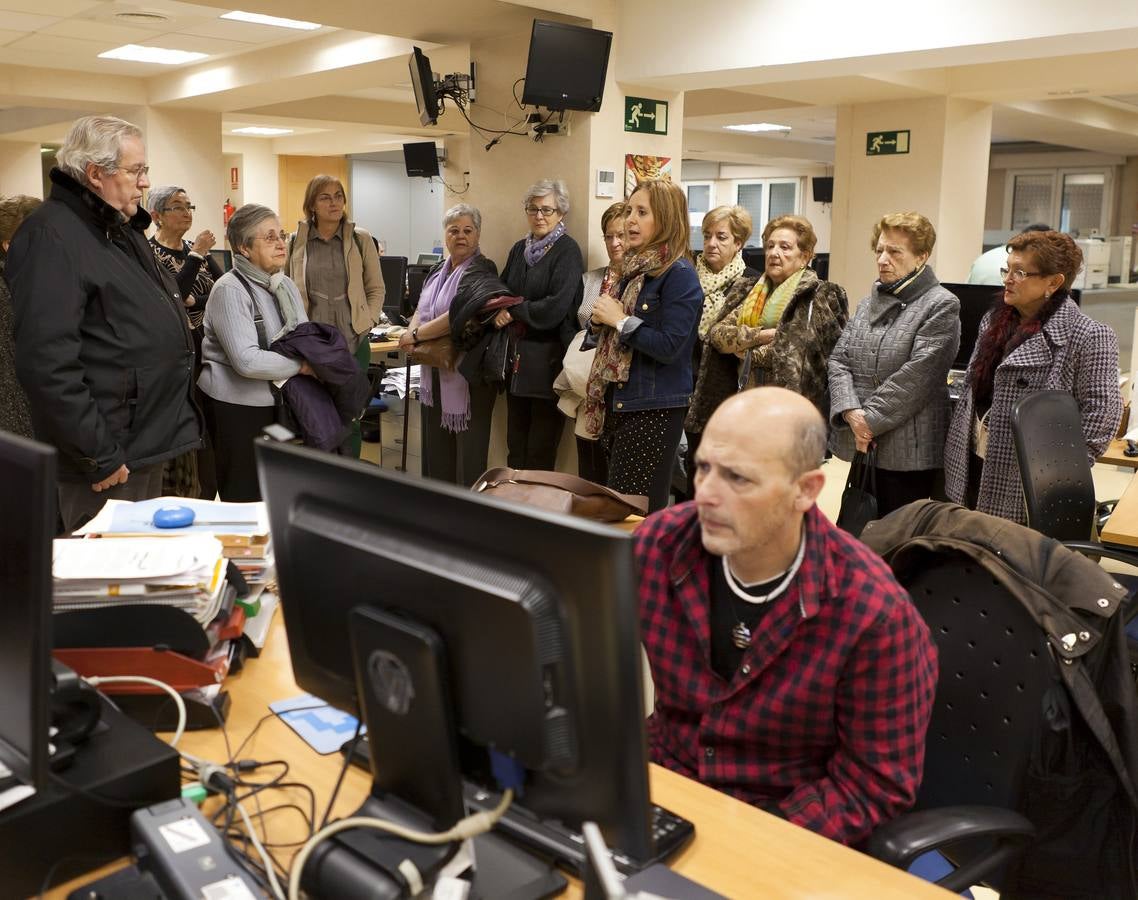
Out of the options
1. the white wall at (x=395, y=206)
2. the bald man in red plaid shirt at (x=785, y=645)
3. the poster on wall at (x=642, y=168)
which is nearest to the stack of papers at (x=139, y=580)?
the bald man in red plaid shirt at (x=785, y=645)

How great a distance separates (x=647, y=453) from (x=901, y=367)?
0.97m

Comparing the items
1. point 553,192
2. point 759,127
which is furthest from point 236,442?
point 759,127

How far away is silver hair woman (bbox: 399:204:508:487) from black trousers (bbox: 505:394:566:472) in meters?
0.13

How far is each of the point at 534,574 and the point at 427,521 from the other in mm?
144

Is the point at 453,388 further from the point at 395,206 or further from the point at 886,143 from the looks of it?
the point at 395,206

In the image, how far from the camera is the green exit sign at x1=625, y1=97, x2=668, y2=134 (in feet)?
17.7

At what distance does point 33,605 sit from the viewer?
3.58 feet

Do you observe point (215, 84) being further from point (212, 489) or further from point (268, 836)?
point (268, 836)

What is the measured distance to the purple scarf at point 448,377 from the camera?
500cm

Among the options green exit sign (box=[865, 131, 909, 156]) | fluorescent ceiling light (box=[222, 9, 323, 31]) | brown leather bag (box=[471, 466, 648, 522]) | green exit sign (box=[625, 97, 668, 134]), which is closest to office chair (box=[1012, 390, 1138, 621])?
brown leather bag (box=[471, 466, 648, 522])

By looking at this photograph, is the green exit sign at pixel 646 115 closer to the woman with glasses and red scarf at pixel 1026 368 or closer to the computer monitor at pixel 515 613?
the woman with glasses and red scarf at pixel 1026 368

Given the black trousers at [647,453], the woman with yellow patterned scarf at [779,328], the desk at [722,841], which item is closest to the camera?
the desk at [722,841]

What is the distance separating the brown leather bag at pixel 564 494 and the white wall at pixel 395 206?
14.3 metres

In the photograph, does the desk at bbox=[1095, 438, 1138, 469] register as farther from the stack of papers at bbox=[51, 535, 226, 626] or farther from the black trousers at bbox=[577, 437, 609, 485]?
the stack of papers at bbox=[51, 535, 226, 626]
